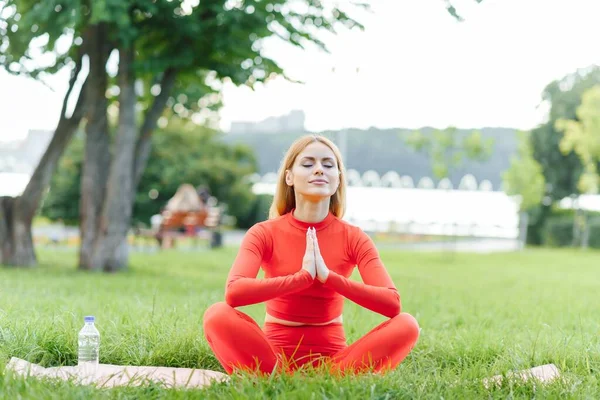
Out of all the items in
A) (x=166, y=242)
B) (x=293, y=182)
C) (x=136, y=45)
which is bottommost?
(x=166, y=242)

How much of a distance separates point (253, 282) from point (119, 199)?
9129mm

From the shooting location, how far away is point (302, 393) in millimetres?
3676

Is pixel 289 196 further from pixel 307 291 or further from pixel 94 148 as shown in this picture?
pixel 94 148

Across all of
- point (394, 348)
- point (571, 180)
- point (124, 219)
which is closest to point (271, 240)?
point (394, 348)

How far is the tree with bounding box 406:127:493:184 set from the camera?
22250 mm

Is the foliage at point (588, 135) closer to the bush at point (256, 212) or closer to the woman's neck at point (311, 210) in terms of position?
the bush at point (256, 212)

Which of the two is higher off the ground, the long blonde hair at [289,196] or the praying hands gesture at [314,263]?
the long blonde hair at [289,196]

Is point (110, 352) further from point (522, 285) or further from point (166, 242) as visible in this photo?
point (166, 242)

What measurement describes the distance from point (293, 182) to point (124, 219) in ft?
28.3

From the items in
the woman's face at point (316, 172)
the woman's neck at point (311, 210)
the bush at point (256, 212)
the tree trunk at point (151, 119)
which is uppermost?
the tree trunk at point (151, 119)

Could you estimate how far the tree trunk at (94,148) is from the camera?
12672 mm

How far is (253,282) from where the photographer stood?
4.01 m

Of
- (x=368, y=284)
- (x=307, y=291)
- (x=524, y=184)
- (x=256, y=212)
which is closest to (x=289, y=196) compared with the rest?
(x=307, y=291)

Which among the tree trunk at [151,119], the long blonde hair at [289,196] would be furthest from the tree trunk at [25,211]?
the long blonde hair at [289,196]
